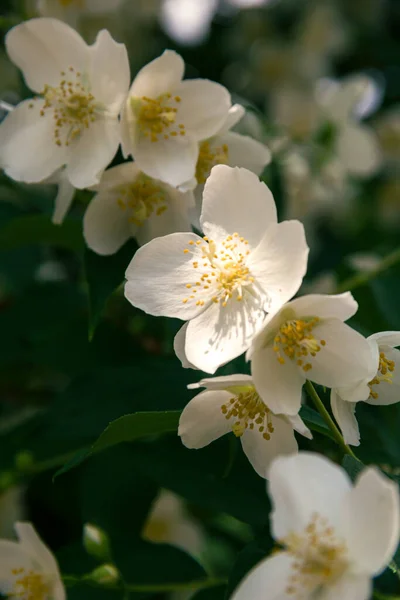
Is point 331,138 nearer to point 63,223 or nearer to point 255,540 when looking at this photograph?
point 63,223

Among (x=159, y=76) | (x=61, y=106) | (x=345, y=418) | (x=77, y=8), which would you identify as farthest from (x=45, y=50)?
(x=77, y=8)

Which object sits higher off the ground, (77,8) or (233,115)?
(233,115)

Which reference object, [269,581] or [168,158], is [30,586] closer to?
[269,581]

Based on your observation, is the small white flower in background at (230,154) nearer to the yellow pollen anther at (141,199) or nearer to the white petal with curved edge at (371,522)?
the yellow pollen anther at (141,199)

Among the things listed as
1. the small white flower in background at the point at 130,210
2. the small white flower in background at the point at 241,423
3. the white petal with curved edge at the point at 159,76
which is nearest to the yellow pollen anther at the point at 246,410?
the small white flower in background at the point at 241,423

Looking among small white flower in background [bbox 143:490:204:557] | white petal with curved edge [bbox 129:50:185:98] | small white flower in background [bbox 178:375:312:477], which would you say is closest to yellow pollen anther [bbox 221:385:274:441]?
small white flower in background [bbox 178:375:312:477]
